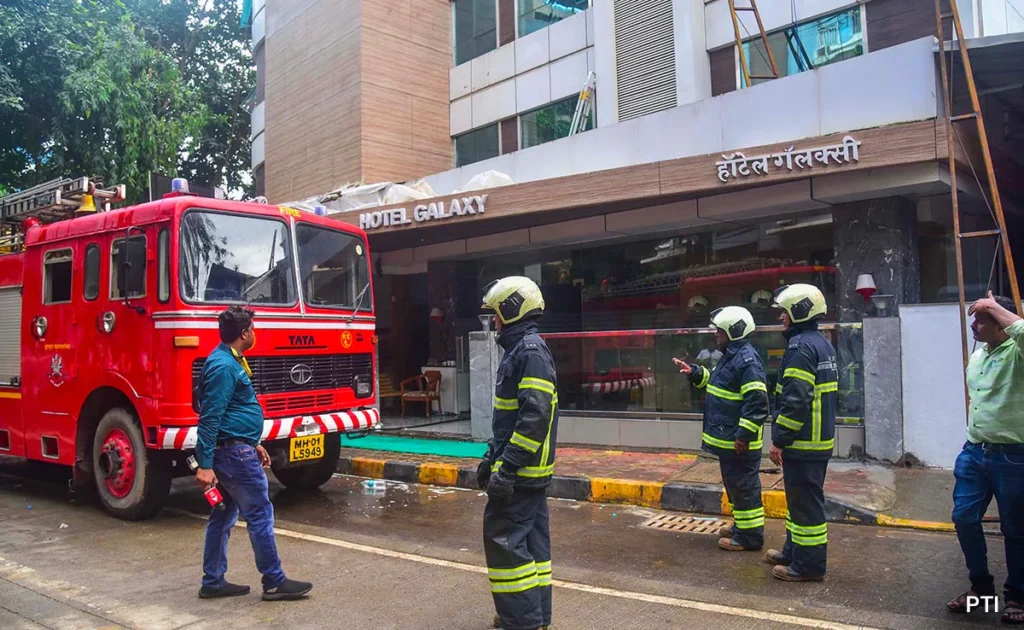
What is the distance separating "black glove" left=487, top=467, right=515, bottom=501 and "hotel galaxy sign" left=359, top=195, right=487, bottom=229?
7.59m

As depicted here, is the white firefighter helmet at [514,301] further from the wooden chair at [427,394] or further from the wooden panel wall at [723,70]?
the wooden chair at [427,394]

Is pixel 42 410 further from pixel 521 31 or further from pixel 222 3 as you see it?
pixel 222 3

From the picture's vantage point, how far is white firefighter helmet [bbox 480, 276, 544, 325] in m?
3.90

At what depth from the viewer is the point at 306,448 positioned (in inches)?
282

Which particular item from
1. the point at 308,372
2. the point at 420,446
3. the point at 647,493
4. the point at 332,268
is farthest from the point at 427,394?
the point at 647,493

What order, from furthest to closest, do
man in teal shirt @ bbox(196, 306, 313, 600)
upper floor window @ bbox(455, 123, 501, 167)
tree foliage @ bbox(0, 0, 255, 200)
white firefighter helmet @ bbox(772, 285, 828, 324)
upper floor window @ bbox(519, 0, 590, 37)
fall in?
upper floor window @ bbox(455, 123, 501, 167)
upper floor window @ bbox(519, 0, 590, 37)
tree foliage @ bbox(0, 0, 255, 200)
white firefighter helmet @ bbox(772, 285, 828, 324)
man in teal shirt @ bbox(196, 306, 313, 600)

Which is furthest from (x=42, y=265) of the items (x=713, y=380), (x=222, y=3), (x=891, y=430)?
(x=222, y=3)

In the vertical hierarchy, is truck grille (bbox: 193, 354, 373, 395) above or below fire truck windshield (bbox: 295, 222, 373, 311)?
below

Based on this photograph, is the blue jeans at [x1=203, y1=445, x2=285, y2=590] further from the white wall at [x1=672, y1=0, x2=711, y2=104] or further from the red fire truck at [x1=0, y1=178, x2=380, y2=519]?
the white wall at [x1=672, y1=0, x2=711, y2=104]

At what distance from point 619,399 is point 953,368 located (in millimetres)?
3889

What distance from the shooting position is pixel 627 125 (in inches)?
446

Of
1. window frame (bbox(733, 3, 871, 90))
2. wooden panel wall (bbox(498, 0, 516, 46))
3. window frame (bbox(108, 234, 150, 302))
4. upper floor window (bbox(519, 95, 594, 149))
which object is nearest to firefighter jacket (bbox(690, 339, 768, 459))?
window frame (bbox(108, 234, 150, 302))

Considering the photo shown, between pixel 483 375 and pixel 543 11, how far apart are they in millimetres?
8097

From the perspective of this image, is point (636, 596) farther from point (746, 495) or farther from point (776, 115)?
point (776, 115)
